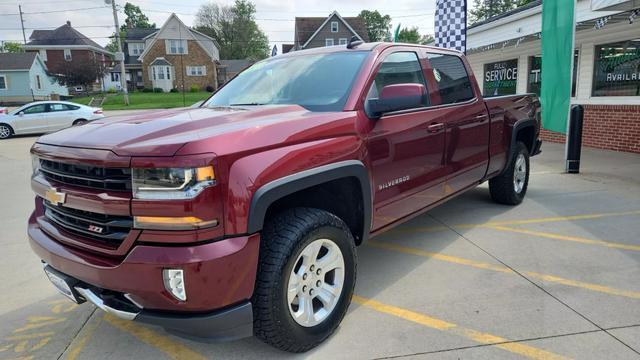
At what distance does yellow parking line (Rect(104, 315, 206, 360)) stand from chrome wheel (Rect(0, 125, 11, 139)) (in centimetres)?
1896

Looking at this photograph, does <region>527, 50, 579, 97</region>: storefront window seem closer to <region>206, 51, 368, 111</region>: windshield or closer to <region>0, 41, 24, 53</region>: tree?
<region>206, 51, 368, 111</region>: windshield

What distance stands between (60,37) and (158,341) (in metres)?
66.6

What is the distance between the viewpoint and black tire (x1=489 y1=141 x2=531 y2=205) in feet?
19.1

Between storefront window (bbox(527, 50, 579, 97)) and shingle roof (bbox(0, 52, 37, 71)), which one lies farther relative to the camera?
shingle roof (bbox(0, 52, 37, 71))

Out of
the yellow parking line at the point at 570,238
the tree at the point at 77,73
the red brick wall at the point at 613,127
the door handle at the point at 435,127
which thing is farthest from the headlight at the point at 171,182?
the tree at the point at 77,73

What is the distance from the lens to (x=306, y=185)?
9.09ft

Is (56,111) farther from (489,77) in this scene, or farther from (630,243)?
(630,243)

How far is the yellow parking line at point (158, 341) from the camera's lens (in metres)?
2.98

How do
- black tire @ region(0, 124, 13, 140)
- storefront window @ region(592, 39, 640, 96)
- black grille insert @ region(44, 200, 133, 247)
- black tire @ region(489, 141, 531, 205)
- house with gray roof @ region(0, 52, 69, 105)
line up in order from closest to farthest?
black grille insert @ region(44, 200, 133, 247)
black tire @ region(489, 141, 531, 205)
storefront window @ region(592, 39, 640, 96)
black tire @ region(0, 124, 13, 140)
house with gray roof @ region(0, 52, 69, 105)

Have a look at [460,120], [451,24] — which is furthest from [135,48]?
[460,120]

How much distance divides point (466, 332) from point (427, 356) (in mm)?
406

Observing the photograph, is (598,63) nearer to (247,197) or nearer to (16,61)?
(247,197)

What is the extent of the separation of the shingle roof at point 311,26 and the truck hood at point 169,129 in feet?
176

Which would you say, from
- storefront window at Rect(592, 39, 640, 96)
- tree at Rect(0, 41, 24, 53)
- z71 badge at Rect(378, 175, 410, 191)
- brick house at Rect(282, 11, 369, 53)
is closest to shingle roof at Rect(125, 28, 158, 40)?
brick house at Rect(282, 11, 369, 53)
